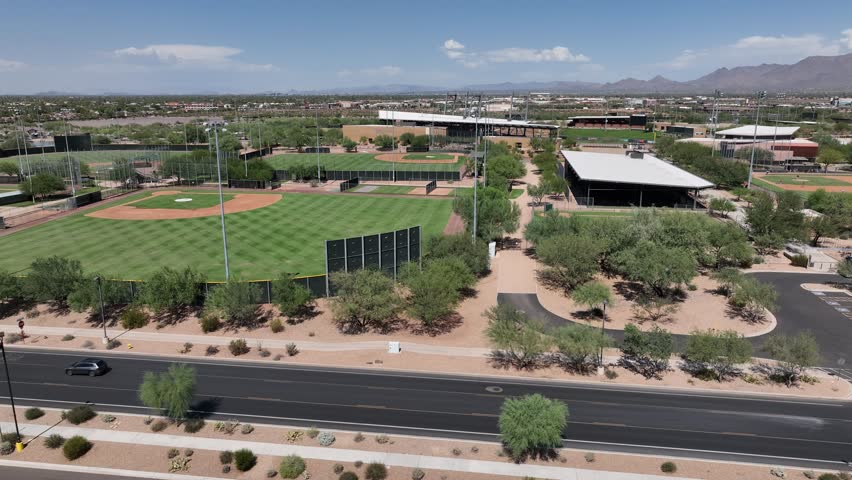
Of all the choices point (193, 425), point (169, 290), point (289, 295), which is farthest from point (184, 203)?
point (193, 425)

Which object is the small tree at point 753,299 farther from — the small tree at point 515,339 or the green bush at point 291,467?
the green bush at point 291,467

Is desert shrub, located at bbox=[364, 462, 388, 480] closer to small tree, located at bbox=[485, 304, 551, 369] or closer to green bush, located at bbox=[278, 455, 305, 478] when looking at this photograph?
green bush, located at bbox=[278, 455, 305, 478]

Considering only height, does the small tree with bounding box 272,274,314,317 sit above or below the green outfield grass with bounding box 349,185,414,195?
below

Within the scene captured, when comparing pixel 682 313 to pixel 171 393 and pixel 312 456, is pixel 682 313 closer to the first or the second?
pixel 312 456

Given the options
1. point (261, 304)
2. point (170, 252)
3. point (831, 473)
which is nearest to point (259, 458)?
point (261, 304)

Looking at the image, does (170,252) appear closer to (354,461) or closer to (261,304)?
(261,304)

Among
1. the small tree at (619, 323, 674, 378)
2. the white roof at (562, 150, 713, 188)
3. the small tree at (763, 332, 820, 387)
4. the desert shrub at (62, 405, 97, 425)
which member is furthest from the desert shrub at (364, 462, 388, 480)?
the white roof at (562, 150, 713, 188)

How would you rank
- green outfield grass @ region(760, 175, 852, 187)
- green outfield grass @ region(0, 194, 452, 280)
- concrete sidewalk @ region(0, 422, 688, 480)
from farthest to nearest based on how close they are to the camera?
green outfield grass @ region(760, 175, 852, 187)
green outfield grass @ region(0, 194, 452, 280)
concrete sidewalk @ region(0, 422, 688, 480)
